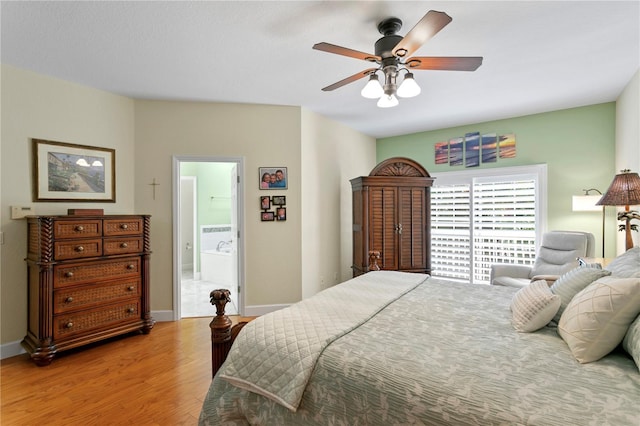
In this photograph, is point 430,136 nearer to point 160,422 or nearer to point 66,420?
point 160,422

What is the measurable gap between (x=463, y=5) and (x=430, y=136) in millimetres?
3139

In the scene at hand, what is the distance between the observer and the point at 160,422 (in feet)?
6.15

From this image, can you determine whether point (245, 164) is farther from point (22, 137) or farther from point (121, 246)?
point (22, 137)

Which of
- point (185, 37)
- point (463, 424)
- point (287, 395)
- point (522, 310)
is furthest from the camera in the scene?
point (185, 37)

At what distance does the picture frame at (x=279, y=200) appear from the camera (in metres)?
3.86

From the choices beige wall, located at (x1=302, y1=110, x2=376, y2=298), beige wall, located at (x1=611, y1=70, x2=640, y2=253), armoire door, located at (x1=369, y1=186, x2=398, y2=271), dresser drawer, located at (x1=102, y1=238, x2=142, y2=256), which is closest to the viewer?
beige wall, located at (x1=611, y1=70, x2=640, y2=253)

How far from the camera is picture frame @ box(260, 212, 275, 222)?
3830 mm

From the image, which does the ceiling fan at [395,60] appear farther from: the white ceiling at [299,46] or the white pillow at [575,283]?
the white pillow at [575,283]

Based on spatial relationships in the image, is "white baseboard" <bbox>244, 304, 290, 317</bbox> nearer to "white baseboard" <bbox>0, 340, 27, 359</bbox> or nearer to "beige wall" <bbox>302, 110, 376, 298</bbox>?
"beige wall" <bbox>302, 110, 376, 298</bbox>

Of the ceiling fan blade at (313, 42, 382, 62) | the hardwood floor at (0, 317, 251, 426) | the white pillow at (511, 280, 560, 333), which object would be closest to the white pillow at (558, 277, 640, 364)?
the white pillow at (511, 280, 560, 333)

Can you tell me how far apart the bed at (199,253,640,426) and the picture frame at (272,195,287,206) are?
7.49 ft

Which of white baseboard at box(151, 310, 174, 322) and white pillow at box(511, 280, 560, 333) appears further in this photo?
white baseboard at box(151, 310, 174, 322)

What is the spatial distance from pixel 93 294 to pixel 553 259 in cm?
486

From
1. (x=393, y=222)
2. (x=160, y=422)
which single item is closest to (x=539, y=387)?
(x=160, y=422)
